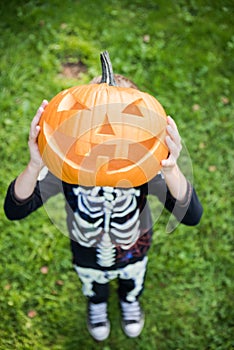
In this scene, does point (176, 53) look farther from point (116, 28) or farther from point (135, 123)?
point (135, 123)

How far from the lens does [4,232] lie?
115 inches

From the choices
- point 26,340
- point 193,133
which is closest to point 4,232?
point 26,340

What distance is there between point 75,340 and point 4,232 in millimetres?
766

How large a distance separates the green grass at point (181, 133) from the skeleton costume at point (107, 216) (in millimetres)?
704

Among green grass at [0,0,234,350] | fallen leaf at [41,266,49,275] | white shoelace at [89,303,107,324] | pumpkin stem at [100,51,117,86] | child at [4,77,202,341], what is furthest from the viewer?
fallen leaf at [41,266,49,275]

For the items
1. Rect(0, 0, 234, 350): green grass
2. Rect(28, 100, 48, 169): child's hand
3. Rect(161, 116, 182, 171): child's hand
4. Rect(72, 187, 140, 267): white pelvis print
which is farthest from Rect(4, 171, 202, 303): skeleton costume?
Rect(0, 0, 234, 350): green grass

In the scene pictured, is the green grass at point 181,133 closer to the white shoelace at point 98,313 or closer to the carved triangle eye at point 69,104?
the white shoelace at point 98,313

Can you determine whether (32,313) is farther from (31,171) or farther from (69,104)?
(69,104)

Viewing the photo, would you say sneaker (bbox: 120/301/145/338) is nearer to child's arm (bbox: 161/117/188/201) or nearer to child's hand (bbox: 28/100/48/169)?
child's arm (bbox: 161/117/188/201)

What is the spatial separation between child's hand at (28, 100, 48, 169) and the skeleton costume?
0.19 metres

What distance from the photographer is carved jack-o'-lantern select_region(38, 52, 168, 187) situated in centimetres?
148

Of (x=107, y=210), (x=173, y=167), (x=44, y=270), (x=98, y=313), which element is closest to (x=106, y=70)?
(x=173, y=167)

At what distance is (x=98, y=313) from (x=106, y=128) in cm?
142

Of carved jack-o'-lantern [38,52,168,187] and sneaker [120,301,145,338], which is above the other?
carved jack-o'-lantern [38,52,168,187]
